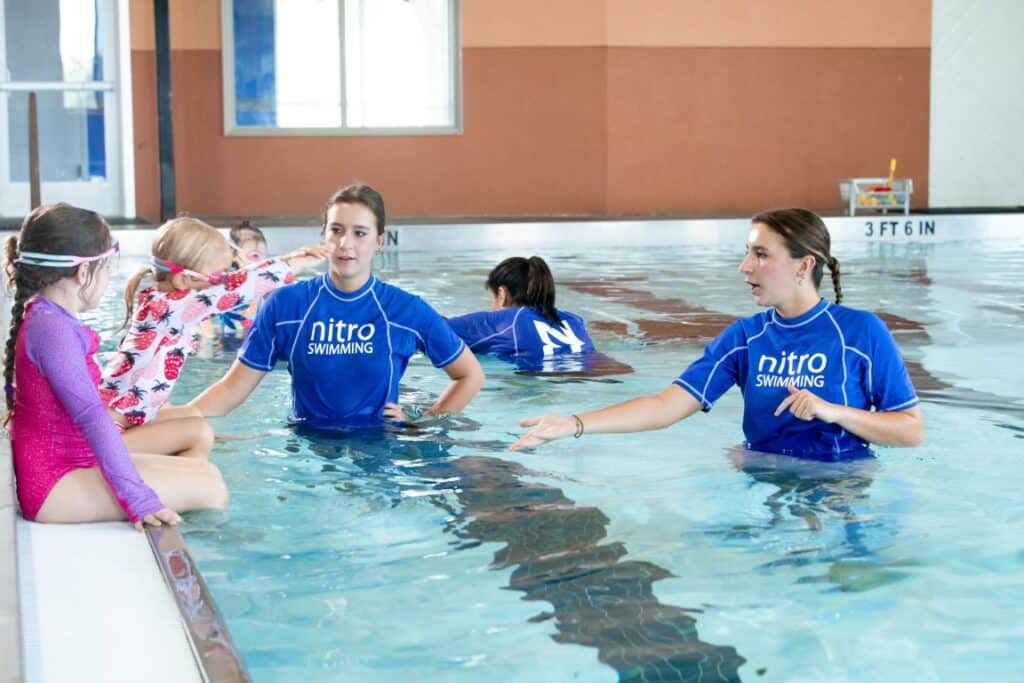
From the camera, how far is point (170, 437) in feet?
15.0

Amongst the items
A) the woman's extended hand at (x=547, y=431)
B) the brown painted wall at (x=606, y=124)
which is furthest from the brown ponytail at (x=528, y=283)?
the brown painted wall at (x=606, y=124)

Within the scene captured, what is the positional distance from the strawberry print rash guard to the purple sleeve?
1038 millimetres

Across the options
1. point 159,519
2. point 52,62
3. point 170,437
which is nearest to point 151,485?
point 159,519

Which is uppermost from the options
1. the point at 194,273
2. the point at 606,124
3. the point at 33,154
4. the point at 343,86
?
the point at 343,86

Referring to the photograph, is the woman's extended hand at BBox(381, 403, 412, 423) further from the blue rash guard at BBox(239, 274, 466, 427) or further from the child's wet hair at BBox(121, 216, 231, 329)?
the child's wet hair at BBox(121, 216, 231, 329)

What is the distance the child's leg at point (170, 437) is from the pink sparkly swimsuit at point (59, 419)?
28.9 inches

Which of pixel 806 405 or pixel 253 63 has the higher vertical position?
pixel 253 63

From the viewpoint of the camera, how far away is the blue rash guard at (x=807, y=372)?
438cm

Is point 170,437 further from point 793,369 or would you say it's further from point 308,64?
point 308,64

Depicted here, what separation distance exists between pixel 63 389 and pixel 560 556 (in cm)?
136

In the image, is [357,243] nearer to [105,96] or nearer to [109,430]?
[109,430]

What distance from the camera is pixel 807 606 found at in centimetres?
343

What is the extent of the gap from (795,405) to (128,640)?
1.99 meters

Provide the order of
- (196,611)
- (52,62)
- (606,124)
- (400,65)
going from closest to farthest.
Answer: (196,611), (52,62), (400,65), (606,124)
